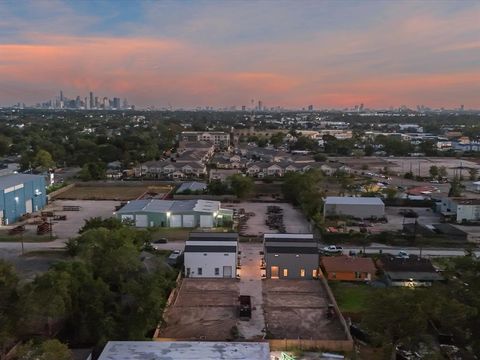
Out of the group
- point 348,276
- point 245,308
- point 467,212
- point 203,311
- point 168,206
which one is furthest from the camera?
point 467,212

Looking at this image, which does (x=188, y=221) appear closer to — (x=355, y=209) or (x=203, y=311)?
(x=355, y=209)

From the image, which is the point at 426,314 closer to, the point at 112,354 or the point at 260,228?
the point at 112,354

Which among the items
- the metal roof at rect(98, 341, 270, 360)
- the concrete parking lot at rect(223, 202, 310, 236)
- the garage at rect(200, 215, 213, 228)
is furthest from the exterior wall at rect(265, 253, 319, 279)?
the garage at rect(200, 215, 213, 228)

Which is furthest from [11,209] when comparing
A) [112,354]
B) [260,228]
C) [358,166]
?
[358,166]

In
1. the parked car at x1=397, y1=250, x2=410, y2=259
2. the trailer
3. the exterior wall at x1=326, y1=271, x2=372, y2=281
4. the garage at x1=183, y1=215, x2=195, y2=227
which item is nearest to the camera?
the trailer

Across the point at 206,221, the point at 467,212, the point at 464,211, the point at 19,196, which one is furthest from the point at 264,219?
the point at 19,196

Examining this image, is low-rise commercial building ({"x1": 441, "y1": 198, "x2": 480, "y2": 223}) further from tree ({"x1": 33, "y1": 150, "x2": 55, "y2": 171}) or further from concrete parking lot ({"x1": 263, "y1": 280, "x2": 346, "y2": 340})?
tree ({"x1": 33, "y1": 150, "x2": 55, "y2": 171})
